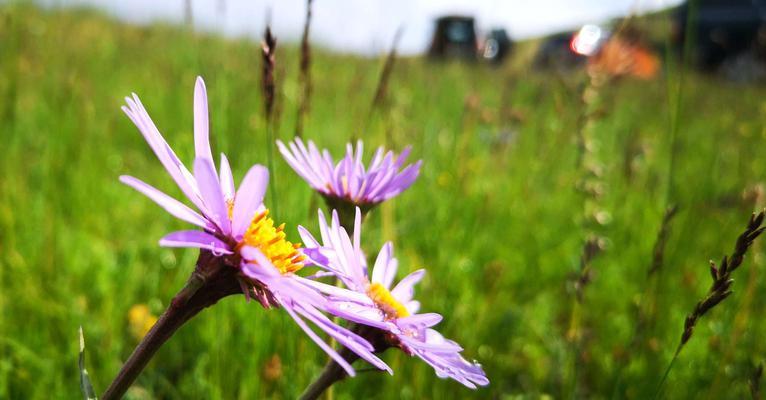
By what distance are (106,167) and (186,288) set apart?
Result: 2.28 metres

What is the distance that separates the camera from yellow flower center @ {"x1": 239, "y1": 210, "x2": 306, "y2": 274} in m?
0.60

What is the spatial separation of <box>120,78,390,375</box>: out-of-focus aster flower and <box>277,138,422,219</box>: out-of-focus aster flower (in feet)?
0.70

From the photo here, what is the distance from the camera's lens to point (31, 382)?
1130 millimetres

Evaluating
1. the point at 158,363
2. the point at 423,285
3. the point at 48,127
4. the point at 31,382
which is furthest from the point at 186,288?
the point at 48,127

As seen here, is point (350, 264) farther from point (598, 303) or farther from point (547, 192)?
point (547, 192)

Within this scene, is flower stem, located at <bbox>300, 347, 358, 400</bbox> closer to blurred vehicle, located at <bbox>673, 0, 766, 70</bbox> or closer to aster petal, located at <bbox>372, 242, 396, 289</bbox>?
aster petal, located at <bbox>372, 242, 396, 289</bbox>

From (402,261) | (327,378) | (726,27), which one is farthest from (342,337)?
(726,27)

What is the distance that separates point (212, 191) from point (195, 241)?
0.04 meters

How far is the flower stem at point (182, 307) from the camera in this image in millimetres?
520

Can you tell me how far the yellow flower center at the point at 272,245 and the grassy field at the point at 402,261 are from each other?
449mm

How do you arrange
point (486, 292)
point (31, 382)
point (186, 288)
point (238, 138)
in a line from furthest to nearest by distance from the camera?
point (238, 138)
point (486, 292)
point (31, 382)
point (186, 288)

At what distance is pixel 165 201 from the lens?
446 mm

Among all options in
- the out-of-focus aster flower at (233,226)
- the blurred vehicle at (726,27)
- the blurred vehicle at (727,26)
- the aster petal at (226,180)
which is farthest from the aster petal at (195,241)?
the blurred vehicle at (727,26)

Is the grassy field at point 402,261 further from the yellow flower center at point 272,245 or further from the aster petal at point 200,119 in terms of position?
the aster petal at point 200,119
